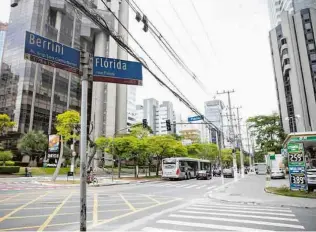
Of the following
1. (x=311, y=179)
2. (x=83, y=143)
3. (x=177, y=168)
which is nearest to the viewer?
(x=83, y=143)

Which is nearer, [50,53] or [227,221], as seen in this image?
[50,53]

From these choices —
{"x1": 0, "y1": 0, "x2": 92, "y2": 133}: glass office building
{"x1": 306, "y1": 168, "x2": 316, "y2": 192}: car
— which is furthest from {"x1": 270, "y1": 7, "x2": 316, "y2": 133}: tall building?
{"x1": 0, "y1": 0, "x2": 92, "y2": 133}: glass office building

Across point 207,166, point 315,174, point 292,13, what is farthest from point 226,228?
point 292,13

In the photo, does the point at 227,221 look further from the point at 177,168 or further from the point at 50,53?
the point at 177,168

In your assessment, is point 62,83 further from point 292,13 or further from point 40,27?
point 292,13

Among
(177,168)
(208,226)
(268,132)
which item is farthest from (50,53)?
(268,132)

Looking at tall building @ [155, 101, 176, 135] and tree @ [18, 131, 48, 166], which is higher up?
tall building @ [155, 101, 176, 135]

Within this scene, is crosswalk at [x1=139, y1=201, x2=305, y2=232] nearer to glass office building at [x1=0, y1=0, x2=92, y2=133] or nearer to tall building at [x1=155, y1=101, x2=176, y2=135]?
glass office building at [x1=0, y1=0, x2=92, y2=133]

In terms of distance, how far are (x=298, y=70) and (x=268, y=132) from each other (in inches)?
703

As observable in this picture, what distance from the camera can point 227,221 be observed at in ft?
29.1

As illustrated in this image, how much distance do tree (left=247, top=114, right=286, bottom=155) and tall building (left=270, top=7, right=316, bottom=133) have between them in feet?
9.84

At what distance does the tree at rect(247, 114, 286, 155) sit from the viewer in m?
56.9

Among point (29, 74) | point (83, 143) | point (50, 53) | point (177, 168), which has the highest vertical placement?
point (29, 74)

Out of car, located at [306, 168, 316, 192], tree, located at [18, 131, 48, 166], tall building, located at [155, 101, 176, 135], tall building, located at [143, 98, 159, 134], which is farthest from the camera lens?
tall building, located at [143, 98, 159, 134]
